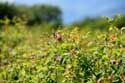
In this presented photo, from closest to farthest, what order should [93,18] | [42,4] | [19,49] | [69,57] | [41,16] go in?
[69,57]
[19,49]
[93,18]
[41,16]
[42,4]

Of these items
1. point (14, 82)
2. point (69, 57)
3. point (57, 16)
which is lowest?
point (57, 16)

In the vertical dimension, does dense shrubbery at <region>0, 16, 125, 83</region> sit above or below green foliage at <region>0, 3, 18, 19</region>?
above

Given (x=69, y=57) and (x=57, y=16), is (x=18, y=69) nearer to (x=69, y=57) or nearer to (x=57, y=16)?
(x=69, y=57)

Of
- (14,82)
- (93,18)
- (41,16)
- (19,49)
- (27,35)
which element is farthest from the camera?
(41,16)

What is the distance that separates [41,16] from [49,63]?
25500 millimetres

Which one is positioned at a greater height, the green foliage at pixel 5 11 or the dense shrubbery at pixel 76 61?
the dense shrubbery at pixel 76 61

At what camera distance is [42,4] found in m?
31.5

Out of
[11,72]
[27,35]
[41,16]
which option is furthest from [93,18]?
[11,72]

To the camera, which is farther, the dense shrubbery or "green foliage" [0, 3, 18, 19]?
"green foliage" [0, 3, 18, 19]

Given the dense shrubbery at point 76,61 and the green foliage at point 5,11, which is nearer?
the dense shrubbery at point 76,61

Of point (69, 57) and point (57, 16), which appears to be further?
point (57, 16)

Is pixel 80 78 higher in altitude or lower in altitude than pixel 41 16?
higher

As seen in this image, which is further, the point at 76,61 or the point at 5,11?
the point at 5,11

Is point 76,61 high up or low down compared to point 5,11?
up
